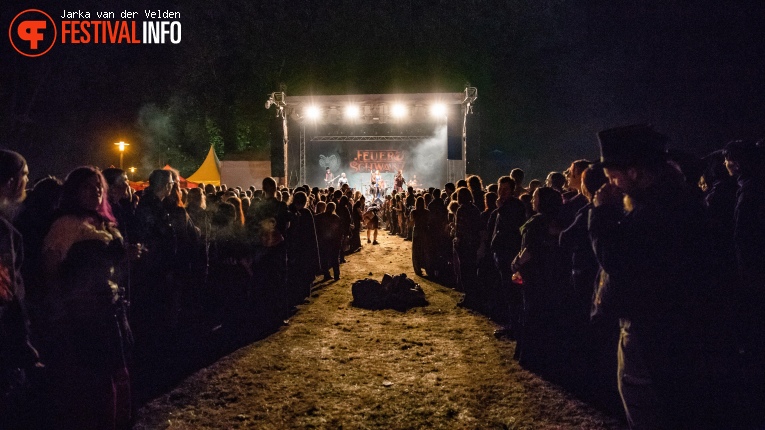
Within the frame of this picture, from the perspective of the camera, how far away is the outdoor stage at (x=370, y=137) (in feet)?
70.7

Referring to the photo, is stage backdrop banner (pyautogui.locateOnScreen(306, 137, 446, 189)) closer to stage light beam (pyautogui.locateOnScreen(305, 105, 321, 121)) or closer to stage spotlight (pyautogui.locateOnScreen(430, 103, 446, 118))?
stage light beam (pyautogui.locateOnScreen(305, 105, 321, 121))

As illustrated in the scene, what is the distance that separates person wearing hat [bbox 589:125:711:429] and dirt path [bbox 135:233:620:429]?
182cm

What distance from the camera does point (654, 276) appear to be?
6.74ft

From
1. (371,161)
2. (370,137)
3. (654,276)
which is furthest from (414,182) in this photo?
(654,276)

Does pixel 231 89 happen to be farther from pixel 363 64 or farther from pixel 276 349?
pixel 276 349

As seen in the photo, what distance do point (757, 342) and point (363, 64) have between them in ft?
90.0

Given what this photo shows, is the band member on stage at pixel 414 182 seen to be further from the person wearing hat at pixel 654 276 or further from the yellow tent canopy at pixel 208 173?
the person wearing hat at pixel 654 276

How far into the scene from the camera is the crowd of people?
2043 mm

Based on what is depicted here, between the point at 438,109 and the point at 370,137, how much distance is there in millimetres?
6121

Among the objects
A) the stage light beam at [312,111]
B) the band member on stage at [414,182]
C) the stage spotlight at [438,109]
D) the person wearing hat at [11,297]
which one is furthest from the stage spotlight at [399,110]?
the person wearing hat at [11,297]

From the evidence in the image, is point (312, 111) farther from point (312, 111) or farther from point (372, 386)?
point (372, 386)

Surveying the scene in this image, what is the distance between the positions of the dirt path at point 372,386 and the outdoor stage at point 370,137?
15179 mm

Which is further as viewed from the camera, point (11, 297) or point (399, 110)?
point (399, 110)

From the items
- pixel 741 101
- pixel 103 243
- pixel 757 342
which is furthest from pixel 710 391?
pixel 741 101
